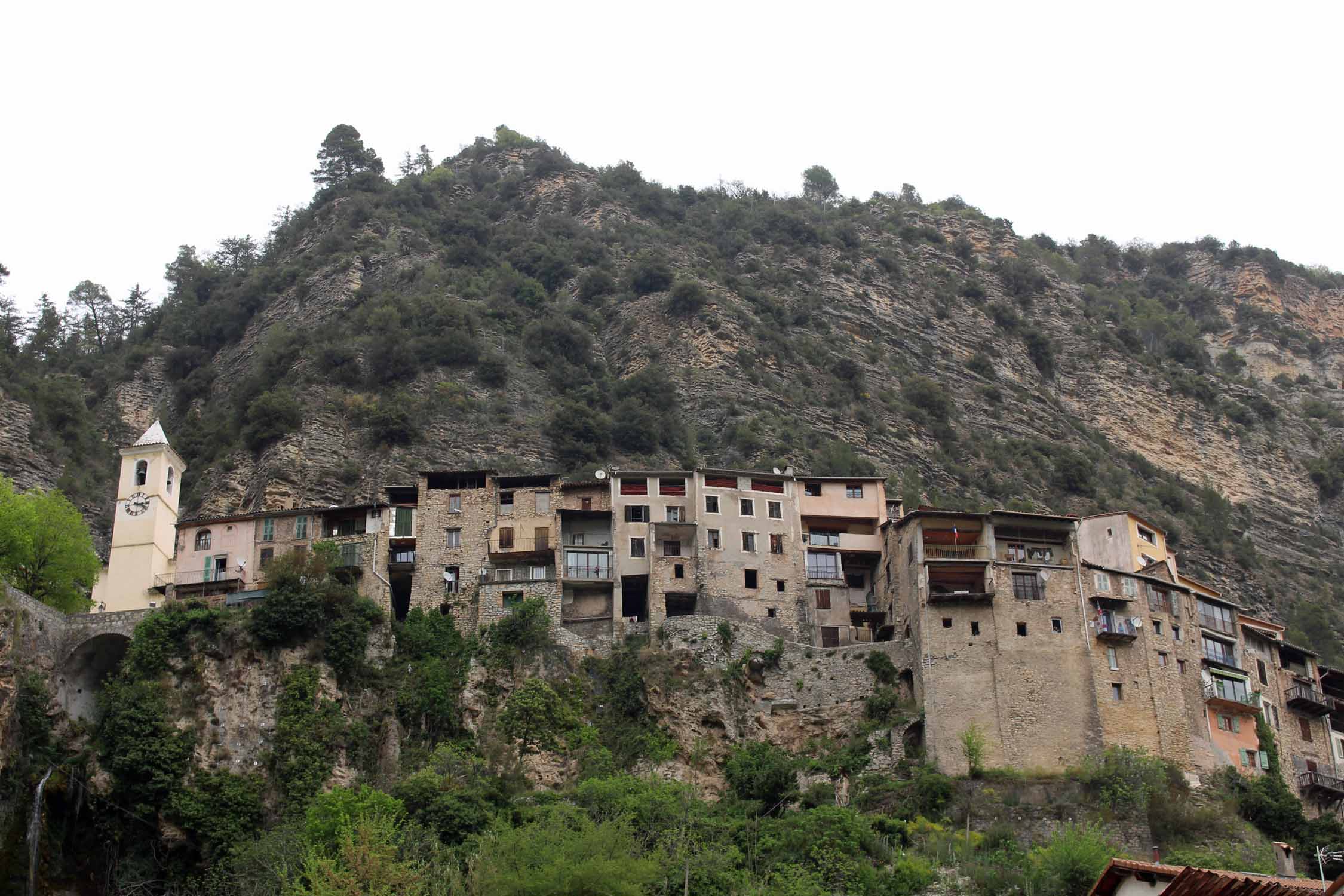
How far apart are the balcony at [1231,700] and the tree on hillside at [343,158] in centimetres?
8128

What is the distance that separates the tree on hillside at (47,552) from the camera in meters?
62.7

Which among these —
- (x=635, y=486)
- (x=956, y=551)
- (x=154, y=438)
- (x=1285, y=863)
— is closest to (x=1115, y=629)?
(x=956, y=551)

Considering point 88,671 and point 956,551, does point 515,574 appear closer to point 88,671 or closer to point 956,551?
point 88,671

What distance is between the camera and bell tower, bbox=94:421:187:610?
213ft

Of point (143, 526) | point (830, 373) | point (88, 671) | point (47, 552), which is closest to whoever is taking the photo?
point (88, 671)

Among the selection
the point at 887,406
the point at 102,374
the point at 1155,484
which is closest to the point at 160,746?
the point at 102,374

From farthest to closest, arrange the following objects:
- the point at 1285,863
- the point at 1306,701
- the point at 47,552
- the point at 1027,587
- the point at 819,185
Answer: the point at 819,185 → the point at 1306,701 → the point at 47,552 → the point at 1027,587 → the point at 1285,863

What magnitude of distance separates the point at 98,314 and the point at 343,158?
23407mm

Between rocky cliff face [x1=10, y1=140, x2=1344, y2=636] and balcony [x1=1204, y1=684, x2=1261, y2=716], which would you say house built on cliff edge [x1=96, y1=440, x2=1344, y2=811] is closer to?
balcony [x1=1204, y1=684, x2=1261, y2=716]

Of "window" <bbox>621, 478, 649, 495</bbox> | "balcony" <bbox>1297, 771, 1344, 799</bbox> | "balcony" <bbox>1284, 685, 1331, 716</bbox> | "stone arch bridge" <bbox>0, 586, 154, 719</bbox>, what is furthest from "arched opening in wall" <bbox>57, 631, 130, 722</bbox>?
"balcony" <bbox>1284, 685, 1331, 716</bbox>

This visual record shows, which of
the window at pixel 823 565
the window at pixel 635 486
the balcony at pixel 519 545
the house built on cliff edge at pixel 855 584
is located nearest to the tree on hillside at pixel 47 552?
the house built on cliff edge at pixel 855 584

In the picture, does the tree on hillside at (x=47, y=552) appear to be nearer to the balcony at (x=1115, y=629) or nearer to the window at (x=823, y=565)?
the window at (x=823, y=565)

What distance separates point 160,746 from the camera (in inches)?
2170

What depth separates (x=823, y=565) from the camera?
67375mm
